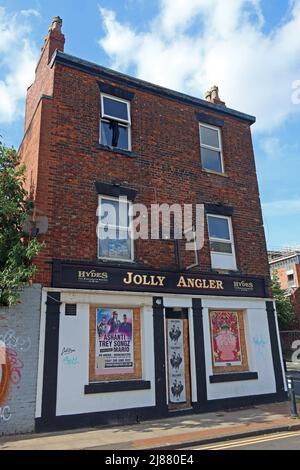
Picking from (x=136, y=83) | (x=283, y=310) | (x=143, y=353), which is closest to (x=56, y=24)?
(x=136, y=83)

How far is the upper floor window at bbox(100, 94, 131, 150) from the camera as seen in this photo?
1188 centimetres

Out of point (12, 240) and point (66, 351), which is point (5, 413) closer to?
point (66, 351)

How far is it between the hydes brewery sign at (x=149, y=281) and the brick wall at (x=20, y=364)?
879mm

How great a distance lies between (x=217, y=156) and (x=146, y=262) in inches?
217

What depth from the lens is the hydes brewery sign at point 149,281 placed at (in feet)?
31.9

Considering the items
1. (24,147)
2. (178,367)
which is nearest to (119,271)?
(178,367)

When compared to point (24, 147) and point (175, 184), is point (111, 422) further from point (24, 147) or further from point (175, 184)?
point (24, 147)

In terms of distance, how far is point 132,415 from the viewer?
31.2ft

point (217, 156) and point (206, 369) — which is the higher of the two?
point (217, 156)

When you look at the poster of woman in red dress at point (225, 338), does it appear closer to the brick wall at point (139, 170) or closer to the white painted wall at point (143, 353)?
the white painted wall at point (143, 353)

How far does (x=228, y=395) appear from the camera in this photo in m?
11.1

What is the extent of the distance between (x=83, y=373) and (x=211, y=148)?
900 cm

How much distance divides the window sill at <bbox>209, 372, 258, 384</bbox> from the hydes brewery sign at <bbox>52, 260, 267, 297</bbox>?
2407 millimetres

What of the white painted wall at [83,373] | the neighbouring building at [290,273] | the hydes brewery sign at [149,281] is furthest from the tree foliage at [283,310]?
the white painted wall at [83,373]
